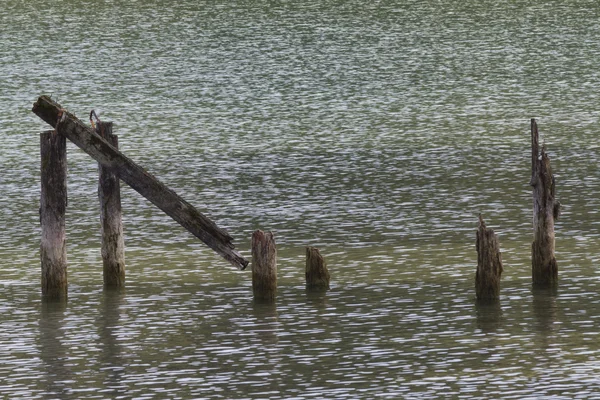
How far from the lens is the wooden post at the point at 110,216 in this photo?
32.1m

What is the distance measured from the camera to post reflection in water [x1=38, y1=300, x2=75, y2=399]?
24.9 metres

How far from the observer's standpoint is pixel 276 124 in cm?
6431

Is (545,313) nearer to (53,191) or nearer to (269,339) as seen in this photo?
(269,339)

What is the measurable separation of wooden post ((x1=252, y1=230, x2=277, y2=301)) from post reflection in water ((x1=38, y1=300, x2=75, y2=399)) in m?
3.86

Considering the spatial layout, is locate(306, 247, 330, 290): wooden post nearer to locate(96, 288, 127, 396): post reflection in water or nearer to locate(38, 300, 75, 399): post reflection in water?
locate(96, 288, 127, 396): post reflection in water

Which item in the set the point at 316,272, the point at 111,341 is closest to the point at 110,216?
the point at 316,272

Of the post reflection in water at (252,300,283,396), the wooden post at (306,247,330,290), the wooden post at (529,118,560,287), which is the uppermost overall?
the wooden post at (529,118,560,287)

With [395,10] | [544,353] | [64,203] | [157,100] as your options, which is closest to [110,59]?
[157,100]

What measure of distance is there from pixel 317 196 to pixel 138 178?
14837 mm

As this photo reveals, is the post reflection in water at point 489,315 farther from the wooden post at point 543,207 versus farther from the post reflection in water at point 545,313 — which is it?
the wooden post at point 543,207

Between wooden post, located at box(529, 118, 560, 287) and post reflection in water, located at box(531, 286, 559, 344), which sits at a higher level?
wooden post, located at box(529, 118, 560, 287)

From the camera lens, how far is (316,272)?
32.0m

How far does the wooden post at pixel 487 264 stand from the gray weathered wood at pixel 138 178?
464 cm

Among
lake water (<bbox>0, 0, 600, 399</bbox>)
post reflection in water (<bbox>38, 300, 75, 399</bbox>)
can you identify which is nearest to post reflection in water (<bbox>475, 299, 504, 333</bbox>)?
lake water (<bbox>0, 0, 600, 399</bbox>)
